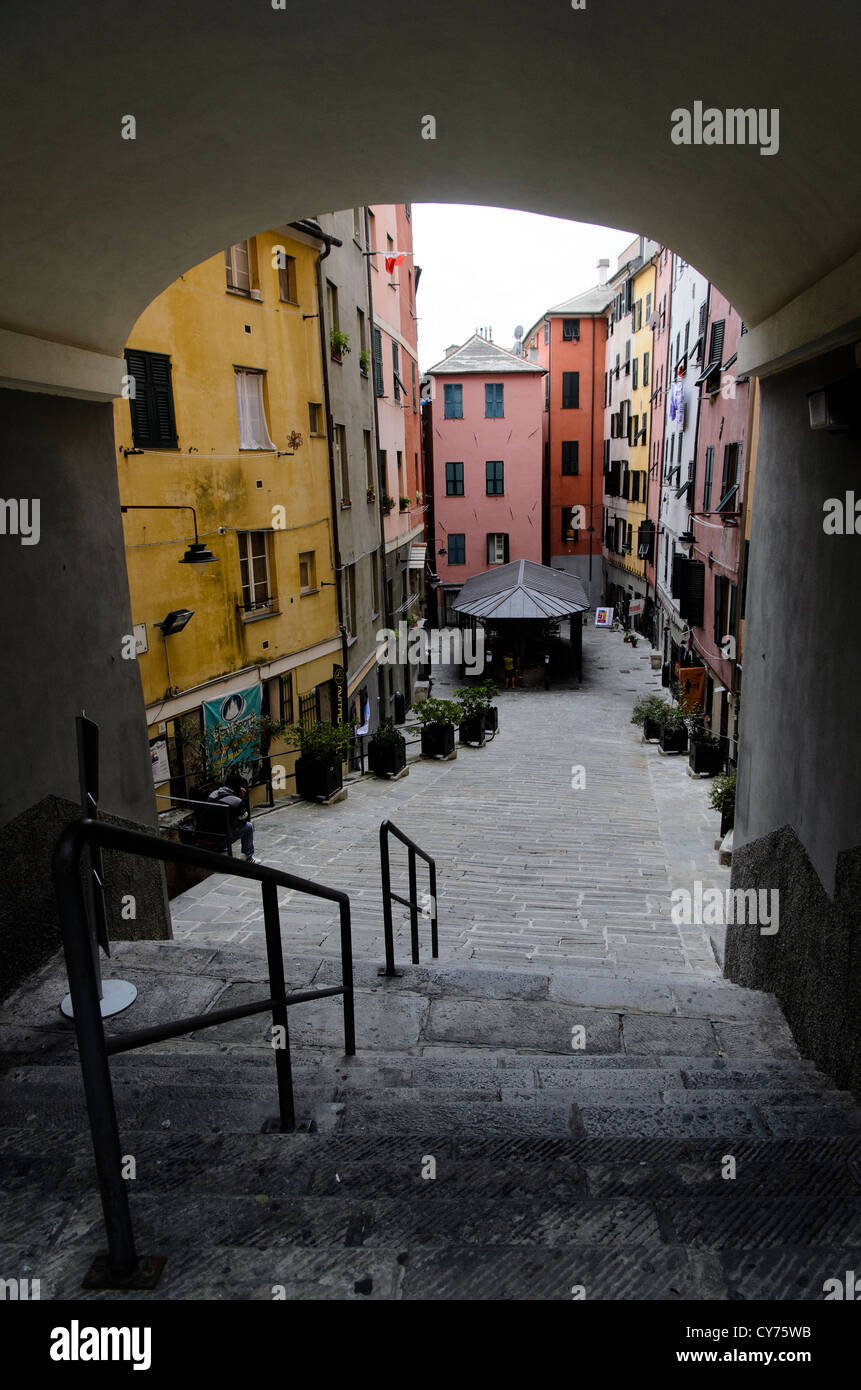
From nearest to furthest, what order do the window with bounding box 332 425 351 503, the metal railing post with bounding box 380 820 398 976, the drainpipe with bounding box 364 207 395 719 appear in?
the metal railing post with bounding box 380 820 398 976, the window with bounding box 332 425 351 503, the drainpipe with bounding box 364 207 395 719

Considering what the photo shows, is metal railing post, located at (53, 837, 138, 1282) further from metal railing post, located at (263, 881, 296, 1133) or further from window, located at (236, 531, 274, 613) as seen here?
window, located at (236, 531, 274, 613)

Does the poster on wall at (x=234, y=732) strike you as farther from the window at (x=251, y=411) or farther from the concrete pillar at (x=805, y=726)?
the concrete pillar at (x=805, y=726)

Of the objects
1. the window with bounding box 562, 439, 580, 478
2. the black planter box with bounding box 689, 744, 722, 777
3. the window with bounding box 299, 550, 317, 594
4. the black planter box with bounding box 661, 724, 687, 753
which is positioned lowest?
the black planter box with bounding box 661, 724, 687, 753

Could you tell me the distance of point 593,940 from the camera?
26.0ft

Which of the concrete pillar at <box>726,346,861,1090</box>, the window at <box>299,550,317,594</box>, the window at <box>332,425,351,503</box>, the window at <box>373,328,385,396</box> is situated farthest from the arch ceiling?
the window at <box>373,328,385,396</box>

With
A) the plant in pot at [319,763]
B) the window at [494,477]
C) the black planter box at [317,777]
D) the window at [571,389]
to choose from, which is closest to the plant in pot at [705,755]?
the plant in pot at [319,763]

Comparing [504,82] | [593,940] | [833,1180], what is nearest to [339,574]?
[593,940]

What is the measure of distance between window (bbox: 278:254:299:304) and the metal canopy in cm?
1382

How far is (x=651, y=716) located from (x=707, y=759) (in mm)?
3586

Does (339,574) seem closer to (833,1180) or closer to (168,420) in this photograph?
(168,420)

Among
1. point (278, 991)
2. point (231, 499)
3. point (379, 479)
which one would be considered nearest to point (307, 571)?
point (231, 499)

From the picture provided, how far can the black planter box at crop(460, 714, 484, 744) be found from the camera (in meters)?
18.5

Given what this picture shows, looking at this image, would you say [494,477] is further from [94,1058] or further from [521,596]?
[94,1058]

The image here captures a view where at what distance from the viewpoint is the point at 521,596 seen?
2936 centimetres
